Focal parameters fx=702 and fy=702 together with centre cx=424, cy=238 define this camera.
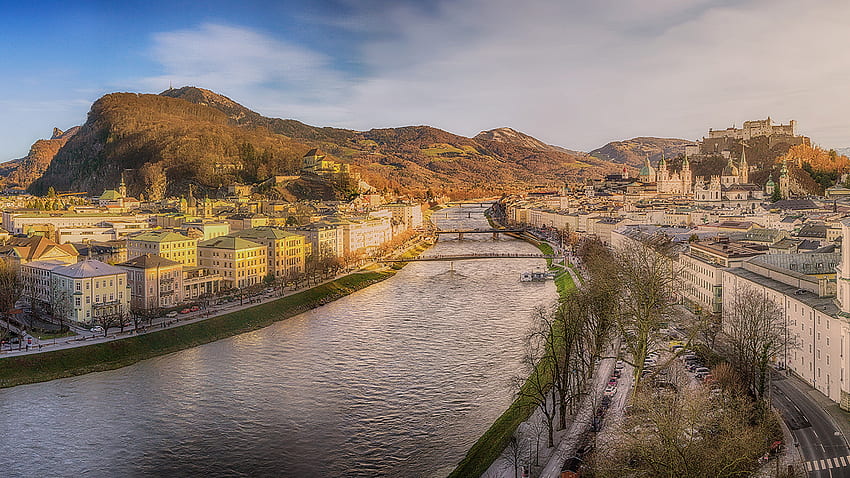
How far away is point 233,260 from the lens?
22578 millimetres

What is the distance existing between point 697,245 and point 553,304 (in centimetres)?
450

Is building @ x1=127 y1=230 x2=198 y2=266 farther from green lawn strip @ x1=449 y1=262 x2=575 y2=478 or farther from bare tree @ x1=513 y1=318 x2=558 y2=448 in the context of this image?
green lawn strip @ x1=449 y1=262 x2=575 y2=478

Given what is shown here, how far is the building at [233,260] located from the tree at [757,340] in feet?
49.7

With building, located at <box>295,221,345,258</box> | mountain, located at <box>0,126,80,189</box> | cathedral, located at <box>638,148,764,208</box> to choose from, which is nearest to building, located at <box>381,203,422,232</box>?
building, located at <box>295,221,345,258</box>

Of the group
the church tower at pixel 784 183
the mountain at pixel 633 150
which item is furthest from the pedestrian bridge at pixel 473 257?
the mountain at pixel 633 150

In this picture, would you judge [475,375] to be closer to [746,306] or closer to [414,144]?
[746,306]

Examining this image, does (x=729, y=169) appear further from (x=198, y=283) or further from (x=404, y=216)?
(x=198, y=283)

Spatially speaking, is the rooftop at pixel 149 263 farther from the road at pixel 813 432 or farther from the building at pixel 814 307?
the road at pixel 813 432

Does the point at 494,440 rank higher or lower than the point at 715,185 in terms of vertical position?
lower

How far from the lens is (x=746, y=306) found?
12648 millimetres

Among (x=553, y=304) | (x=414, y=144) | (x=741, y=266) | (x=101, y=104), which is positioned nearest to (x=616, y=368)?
(x=741, y=266)

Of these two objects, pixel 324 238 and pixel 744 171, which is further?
pixel 744 171

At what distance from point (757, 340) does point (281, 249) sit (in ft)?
56.8

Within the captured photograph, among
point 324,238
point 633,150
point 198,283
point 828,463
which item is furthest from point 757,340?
point 633,150
